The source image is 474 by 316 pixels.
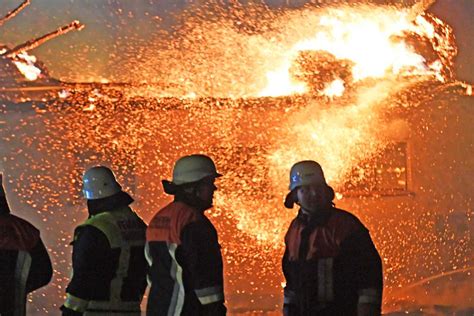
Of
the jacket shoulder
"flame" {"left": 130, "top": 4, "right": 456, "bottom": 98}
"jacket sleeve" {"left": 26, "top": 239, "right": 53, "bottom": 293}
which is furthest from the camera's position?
"flame" {"left": 130, "top": 4, "right": 456, "bottom": 98}

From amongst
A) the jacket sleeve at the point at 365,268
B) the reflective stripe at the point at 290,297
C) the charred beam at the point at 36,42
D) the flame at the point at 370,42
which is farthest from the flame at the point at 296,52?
the jacket sleeve at the point at 365,268

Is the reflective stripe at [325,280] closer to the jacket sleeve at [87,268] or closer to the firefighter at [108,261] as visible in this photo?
the firefighter at [108,261]

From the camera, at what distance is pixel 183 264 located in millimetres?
4234

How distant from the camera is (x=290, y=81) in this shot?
10.3 m

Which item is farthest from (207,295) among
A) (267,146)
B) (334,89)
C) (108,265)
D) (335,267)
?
(334,89)

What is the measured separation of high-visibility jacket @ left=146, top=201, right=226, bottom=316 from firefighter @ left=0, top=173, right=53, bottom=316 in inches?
34.2

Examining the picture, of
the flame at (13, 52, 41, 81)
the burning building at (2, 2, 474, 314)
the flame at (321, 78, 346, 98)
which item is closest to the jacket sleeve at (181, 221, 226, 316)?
the burning building at (2, 2, 474, 314)

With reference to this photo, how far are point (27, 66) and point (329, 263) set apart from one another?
661 centimetres

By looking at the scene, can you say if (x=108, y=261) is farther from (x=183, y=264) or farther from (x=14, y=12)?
(x=14, y=12)

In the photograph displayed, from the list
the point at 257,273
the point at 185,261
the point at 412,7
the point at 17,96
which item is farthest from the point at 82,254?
the point at 412,7

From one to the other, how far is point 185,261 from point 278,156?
588 cm

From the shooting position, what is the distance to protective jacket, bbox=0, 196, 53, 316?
4.83m

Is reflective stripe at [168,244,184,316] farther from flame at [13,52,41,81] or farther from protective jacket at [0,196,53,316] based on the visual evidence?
flame at [13,52,41,81]

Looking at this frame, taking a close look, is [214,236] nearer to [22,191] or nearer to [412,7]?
[22,191]
